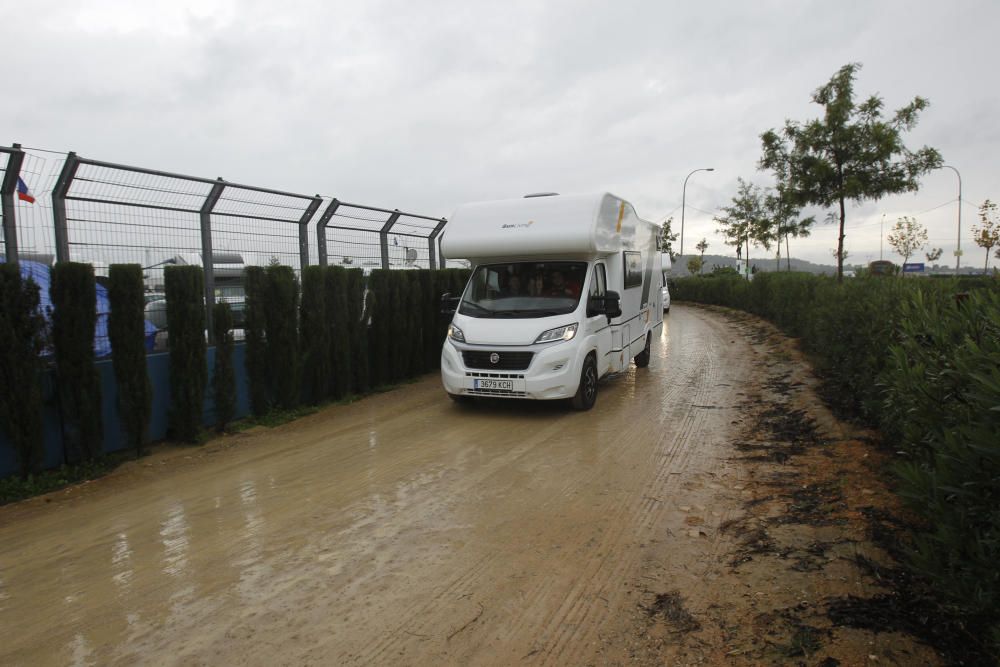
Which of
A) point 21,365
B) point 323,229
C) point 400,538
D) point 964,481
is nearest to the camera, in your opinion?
point 964,481

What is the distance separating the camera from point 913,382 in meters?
3.48

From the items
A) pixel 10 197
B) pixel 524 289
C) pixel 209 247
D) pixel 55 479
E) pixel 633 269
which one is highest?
pixel 10 197

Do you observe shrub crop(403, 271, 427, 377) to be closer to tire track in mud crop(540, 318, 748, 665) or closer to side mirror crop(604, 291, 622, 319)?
side mirror crop(604, 291, 622, 319)

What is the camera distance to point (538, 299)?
8523mm

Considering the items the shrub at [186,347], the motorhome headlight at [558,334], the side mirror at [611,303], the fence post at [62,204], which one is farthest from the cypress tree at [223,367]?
the side mirror at [611,303]

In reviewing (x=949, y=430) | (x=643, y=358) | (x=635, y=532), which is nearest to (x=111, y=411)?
(x=635, y=532)

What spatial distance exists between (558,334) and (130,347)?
189 inches

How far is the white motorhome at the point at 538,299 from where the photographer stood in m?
7.86

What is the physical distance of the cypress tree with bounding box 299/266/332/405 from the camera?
8.73m

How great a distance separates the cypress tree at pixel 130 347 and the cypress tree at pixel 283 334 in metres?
1.91

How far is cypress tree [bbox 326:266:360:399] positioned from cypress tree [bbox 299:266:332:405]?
0.13m

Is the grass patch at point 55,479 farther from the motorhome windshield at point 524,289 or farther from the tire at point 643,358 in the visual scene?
the tire at point 643,358

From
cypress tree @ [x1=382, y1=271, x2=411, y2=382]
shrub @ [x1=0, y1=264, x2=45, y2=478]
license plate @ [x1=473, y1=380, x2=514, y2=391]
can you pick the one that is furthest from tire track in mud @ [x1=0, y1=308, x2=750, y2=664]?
cypress tree @ [x1=382, y1=271, x2=411, y2=382]

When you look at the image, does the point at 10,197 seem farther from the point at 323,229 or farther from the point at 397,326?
the point at 397,326
